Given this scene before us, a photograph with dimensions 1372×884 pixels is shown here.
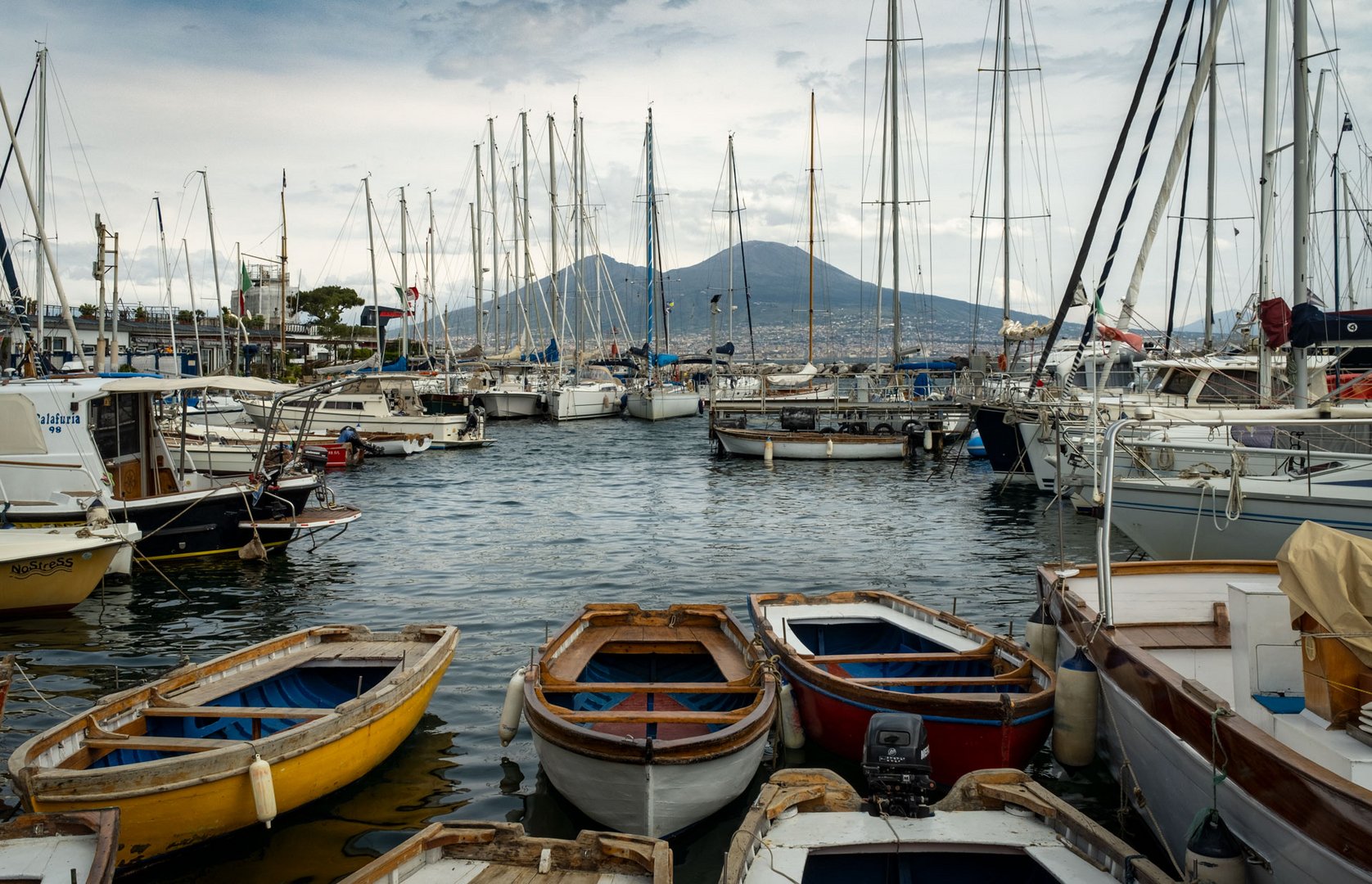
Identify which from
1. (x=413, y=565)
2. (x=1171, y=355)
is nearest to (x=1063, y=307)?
(x=1171, y=355)

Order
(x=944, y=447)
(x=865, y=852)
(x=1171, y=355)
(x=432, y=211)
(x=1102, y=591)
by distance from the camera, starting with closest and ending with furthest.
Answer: (x=865, y=852) → (x=1102, y=591) → (x=1171, y=355) → (x=944, y=447) → (x=432, y=211)

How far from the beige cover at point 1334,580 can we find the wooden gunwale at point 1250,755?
72 centimetres

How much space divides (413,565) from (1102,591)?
1296 cm

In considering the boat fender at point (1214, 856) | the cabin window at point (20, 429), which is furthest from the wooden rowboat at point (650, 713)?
the cabin window at point (20, 429)

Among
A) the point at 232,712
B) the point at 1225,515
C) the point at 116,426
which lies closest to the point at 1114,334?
the point at 1225,515

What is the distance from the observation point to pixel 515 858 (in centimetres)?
564

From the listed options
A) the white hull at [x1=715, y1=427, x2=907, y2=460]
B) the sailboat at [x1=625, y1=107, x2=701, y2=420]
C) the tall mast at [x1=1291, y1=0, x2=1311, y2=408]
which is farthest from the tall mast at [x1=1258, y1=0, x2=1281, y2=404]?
the sailboat at [x1=625, y1=107, x2=701, y2=420]

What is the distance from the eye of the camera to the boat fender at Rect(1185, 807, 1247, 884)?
5.27 meters

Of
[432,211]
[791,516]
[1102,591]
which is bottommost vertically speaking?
[791,516]

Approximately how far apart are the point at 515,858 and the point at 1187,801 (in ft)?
A: 14.0

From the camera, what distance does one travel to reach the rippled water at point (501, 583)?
25.5 ft

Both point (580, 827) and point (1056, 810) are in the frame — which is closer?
point (1056, 810)

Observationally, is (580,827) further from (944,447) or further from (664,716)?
(944,447)

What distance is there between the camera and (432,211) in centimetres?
6500
